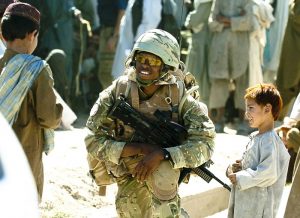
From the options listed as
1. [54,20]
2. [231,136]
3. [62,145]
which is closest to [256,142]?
[62,145]

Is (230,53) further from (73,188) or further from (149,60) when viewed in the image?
(149,60)

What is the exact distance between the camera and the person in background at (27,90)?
605 cm

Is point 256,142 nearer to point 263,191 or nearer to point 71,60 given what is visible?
point 263,191

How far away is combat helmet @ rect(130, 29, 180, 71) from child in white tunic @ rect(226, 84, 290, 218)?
628 mm

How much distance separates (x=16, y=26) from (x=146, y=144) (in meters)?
1.06

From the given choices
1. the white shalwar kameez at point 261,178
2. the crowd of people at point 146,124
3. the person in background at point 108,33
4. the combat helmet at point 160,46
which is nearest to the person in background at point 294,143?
the crowd of people at point 146,124

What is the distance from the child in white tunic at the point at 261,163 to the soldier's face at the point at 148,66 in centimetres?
70

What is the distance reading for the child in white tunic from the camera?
6340 mm

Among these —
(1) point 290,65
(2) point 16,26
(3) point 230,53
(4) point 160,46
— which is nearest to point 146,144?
(4) point 160,46

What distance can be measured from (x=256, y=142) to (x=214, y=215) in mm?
2474

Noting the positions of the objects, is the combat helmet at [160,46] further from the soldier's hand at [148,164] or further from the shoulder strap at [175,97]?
the soldier's hand at [148,164]

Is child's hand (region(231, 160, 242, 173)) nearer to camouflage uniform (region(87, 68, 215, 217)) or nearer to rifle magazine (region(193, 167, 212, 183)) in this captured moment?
rifle magazine (region(193, 167, 212, 183))

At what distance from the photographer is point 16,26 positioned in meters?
6.20

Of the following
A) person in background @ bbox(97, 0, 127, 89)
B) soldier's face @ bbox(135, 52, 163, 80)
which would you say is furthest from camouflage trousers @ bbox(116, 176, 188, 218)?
person in background @ bbox(97, 0, 127, 89)
